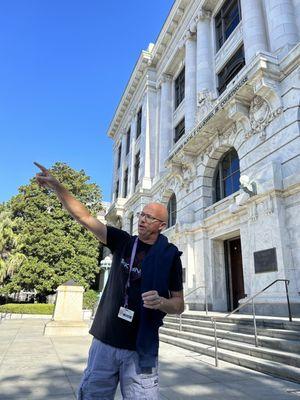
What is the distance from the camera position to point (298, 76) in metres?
11.0

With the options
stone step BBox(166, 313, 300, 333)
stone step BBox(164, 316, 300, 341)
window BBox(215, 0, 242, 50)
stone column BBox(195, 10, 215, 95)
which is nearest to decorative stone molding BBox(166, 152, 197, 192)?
stone column BBox(195, 10, 215, 95)

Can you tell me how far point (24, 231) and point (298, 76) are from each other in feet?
79.2

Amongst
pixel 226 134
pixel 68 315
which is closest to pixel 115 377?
pixel 68 315

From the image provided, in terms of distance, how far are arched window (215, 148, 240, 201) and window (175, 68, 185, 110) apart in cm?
953

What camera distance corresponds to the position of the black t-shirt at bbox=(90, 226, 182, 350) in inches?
91.0

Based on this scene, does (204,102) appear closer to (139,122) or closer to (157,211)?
(139,122)

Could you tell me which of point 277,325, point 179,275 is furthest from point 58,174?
point 179,275

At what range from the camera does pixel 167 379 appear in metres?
5.60

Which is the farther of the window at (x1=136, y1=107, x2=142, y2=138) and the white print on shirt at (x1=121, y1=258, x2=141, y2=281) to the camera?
the window at (x1=136, y1=107, x2=142, y2=138)

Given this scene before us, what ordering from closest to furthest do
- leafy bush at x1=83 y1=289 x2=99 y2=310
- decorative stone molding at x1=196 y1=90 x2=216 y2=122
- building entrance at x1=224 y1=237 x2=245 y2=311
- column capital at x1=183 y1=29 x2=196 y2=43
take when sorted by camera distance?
building entrance at x1=224 y1=237 x2=245 y2=311
decorative stone molding at x1=196 y1=90 x2=216 y2=122
column capital at x1=183 y1=29 x2=196 y2=43
leafy bush at x1=83 y1=289 x2=99 y2=310

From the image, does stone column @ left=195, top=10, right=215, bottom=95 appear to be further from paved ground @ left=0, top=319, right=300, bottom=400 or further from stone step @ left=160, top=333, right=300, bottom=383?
paved ground @ left=0, top=319, right=300, bottom=400

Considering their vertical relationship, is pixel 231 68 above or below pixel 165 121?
below

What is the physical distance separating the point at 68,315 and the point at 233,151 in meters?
10.4

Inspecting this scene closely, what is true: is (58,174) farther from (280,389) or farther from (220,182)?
(280,389)
